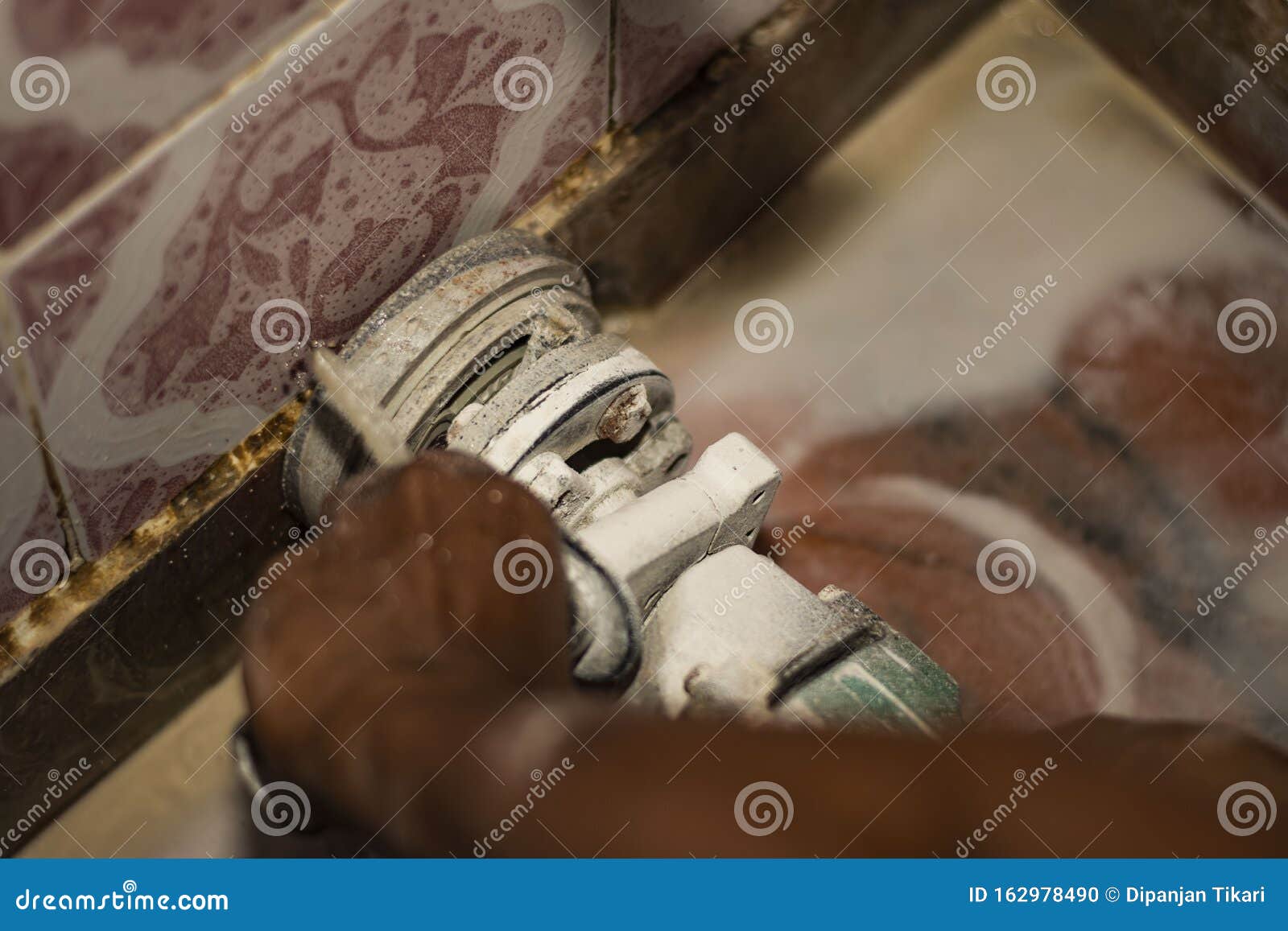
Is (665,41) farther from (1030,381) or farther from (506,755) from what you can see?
(506,755)

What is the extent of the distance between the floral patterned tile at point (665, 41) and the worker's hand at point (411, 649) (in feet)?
1.73

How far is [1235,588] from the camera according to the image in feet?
5.06

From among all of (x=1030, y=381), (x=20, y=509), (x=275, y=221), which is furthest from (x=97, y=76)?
(x=1030, y=381)

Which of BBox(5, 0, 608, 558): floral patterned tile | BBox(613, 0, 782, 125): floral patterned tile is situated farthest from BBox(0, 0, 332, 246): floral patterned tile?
BBox(613, 0, 782, 125): floral patterned tile

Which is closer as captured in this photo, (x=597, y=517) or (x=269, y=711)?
(x=269, y=711)

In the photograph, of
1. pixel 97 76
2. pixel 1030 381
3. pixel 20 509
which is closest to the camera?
pixel 97 76

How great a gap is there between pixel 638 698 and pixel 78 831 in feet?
2.11

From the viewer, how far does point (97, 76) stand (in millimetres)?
918

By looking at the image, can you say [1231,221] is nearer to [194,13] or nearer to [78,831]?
[194,13]

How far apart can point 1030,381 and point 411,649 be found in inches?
34.8

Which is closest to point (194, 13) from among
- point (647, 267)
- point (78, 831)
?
point (647, 267)

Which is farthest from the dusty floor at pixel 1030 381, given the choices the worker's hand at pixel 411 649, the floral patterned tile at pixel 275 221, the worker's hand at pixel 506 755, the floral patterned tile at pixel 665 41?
the worker's hand at pixel 411 649

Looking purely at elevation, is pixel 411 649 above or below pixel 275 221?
below

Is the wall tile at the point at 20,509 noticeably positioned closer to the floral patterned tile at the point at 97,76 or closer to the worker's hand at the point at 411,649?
the floral patterned tile at the point at 97,76
